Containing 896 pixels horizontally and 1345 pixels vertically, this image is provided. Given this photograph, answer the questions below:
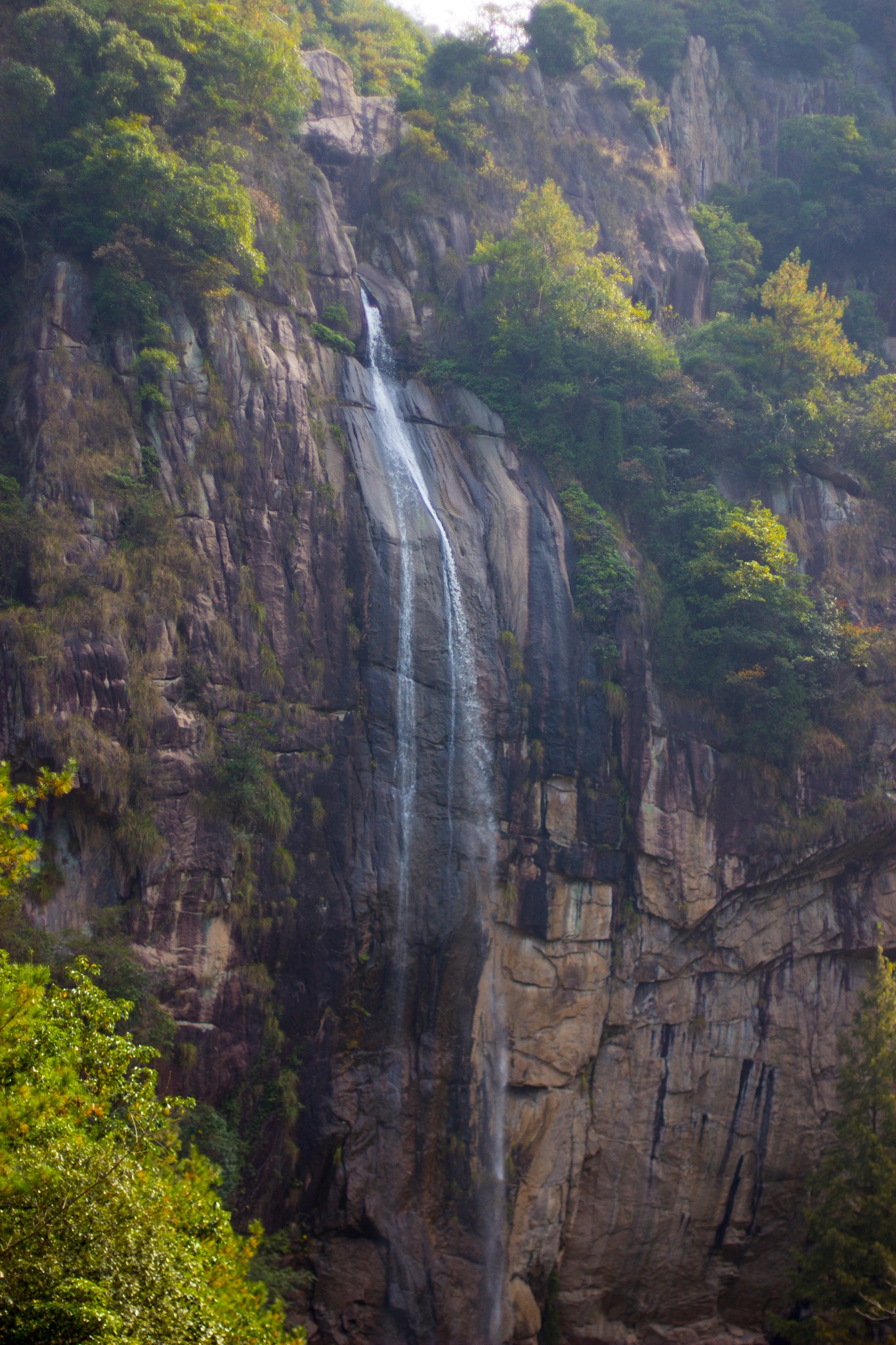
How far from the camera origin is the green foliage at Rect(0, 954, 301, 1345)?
720cm

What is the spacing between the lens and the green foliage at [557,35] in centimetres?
3203

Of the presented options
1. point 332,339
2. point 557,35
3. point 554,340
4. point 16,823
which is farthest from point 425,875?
point 557,35

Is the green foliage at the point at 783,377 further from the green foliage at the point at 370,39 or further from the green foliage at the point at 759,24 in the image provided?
the green foliage at the point at 759,24

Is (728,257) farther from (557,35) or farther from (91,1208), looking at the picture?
(91,1208)

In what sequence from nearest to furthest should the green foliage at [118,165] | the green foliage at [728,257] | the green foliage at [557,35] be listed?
the green foliage at [118,165] → the green foliage at [728,257] → the green foliage at [557,35]

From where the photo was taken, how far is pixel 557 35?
1264 inches

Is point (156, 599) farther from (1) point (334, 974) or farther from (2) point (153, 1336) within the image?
(2) point (153, 1336)

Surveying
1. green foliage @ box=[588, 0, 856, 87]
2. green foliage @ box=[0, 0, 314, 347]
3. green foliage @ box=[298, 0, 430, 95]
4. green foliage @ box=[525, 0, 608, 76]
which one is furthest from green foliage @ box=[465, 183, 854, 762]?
green foliage @ box=[588, 0, 856, 87]

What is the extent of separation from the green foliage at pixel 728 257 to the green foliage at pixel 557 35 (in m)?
6.35

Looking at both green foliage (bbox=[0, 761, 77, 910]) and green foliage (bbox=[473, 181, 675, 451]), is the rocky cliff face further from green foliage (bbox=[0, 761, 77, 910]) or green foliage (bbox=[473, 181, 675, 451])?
green foliage (bbox=[0, 761, 77, 910])

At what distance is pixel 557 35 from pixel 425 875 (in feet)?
92.6

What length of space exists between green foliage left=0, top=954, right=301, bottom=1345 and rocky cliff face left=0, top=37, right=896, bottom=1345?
5.79 meters

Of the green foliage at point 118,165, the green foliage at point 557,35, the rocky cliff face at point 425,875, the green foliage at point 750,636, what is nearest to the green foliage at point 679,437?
the green foliage at point 750,636

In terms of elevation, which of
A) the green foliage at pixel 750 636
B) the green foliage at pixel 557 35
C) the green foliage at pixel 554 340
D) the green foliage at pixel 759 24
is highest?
the green foliage at pixel 759 24
